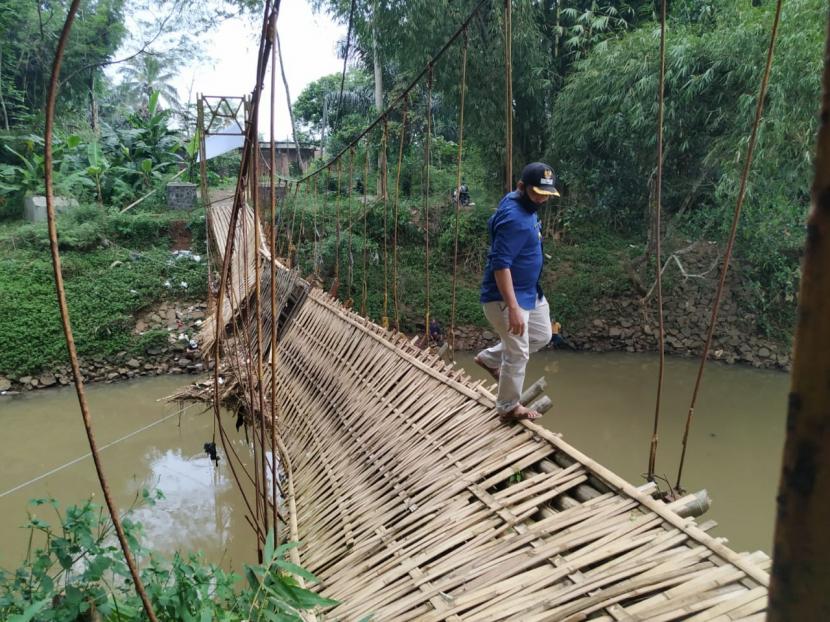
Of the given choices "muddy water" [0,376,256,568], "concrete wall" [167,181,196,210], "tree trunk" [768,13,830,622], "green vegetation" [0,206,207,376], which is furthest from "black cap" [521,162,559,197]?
"concrete wall" [167,181,196,210]

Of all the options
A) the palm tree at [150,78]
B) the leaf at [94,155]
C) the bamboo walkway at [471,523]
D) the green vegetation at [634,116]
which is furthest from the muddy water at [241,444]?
the palm tree at [150,78]

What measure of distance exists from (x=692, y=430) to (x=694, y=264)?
3.31 m

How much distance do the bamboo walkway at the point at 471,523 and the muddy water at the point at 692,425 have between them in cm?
263

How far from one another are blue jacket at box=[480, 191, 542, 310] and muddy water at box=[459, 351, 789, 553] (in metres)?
2.80

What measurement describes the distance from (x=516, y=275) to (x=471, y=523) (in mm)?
844

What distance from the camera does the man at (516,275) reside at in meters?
1.97

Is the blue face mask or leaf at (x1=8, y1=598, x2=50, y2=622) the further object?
the blue face mask

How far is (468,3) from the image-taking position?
7.33m

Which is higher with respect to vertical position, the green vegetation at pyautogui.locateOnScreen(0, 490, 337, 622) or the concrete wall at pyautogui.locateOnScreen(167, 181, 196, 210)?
the concrete wall at pyautogui.locateOnScreen(167, 181, 196, 210)

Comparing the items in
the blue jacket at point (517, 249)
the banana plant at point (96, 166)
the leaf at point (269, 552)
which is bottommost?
the leaf at point (269, 552)

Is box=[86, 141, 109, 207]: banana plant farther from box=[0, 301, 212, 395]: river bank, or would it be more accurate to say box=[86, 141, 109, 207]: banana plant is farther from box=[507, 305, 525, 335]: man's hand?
box=[507, 305, 525, 335]: man's hand

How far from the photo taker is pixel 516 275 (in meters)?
2.06

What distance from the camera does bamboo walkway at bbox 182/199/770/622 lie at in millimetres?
1337

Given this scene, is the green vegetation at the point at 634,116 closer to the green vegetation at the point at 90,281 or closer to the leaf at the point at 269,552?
the green vegetation at the point at 90,281
